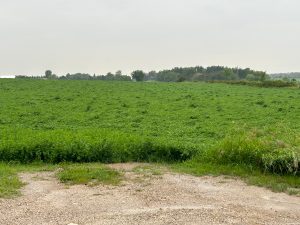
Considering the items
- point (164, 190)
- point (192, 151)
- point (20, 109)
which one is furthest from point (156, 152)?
point (20, 109)

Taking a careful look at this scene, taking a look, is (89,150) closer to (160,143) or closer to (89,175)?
(89,175)

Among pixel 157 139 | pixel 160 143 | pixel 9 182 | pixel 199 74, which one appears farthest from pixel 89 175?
pixel 199 74

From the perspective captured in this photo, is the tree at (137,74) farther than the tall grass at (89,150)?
Yes

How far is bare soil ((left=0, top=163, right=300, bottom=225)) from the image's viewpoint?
546 centimetres

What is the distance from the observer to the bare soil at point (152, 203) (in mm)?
5457

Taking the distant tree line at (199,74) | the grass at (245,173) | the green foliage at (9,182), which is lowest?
the grass at (245,173)

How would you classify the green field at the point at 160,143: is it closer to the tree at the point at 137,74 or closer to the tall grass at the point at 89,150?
the tall grass at the point at 89,150

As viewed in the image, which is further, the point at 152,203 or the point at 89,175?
the point at 89,175

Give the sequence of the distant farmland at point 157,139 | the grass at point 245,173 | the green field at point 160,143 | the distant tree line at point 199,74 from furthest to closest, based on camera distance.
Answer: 1. the distant tree line at point 199,74
2. the distant farmland at point 157,139
3. the green field at point 160,143
4. the grass at point 245,173

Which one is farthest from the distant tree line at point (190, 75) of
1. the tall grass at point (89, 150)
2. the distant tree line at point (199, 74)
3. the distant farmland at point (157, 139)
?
the tall grass at point (89, 150)

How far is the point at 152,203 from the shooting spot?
20.7 ft

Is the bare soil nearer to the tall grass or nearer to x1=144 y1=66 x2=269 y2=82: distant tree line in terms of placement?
the tall grass

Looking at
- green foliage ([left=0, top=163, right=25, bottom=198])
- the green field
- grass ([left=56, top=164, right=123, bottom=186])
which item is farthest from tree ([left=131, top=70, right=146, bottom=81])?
grass ([left=56, top=164, right=123, bottom=186])

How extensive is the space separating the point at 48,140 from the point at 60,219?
6.21 metres
